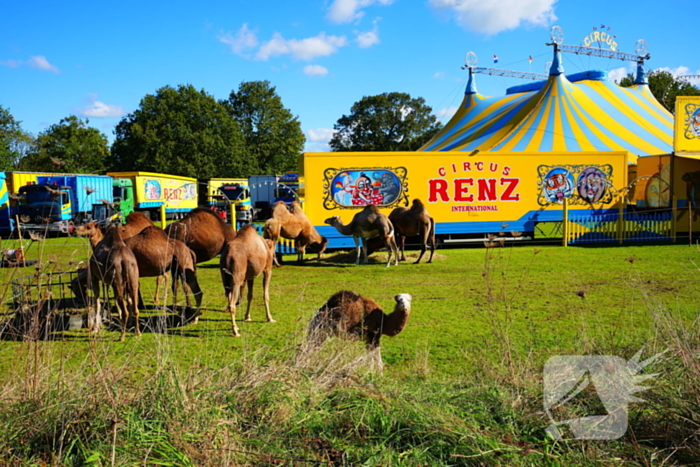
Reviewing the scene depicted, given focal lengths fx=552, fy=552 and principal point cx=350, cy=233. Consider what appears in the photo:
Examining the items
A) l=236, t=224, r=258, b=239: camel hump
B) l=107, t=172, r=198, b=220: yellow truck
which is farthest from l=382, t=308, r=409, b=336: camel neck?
l=107, t=172, r=198, b=220: yellow truck

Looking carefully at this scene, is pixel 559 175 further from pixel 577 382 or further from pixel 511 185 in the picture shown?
pixel 577 382

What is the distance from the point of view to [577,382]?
4.03 meters

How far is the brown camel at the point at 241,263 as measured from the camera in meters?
7.04

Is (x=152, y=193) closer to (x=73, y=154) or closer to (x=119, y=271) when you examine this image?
(x=73, y=154)

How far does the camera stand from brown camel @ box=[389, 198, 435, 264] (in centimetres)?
1427

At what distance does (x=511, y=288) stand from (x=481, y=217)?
7761mm

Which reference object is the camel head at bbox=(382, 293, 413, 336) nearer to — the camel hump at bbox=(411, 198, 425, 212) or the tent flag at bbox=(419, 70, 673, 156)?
the camel hump at bbox=(411, 198, 425, 212)

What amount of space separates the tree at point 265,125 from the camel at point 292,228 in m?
43.9

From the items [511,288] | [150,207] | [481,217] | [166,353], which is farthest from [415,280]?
[150,207]

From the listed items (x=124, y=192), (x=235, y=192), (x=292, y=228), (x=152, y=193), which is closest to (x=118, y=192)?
(x=124, y=192)

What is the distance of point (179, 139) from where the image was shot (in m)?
47.2

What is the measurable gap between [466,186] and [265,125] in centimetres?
4338

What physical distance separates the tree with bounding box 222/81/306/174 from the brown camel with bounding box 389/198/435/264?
43.7 metres

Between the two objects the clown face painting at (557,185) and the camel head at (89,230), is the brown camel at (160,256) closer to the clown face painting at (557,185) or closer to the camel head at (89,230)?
the camel head at (89,230)
